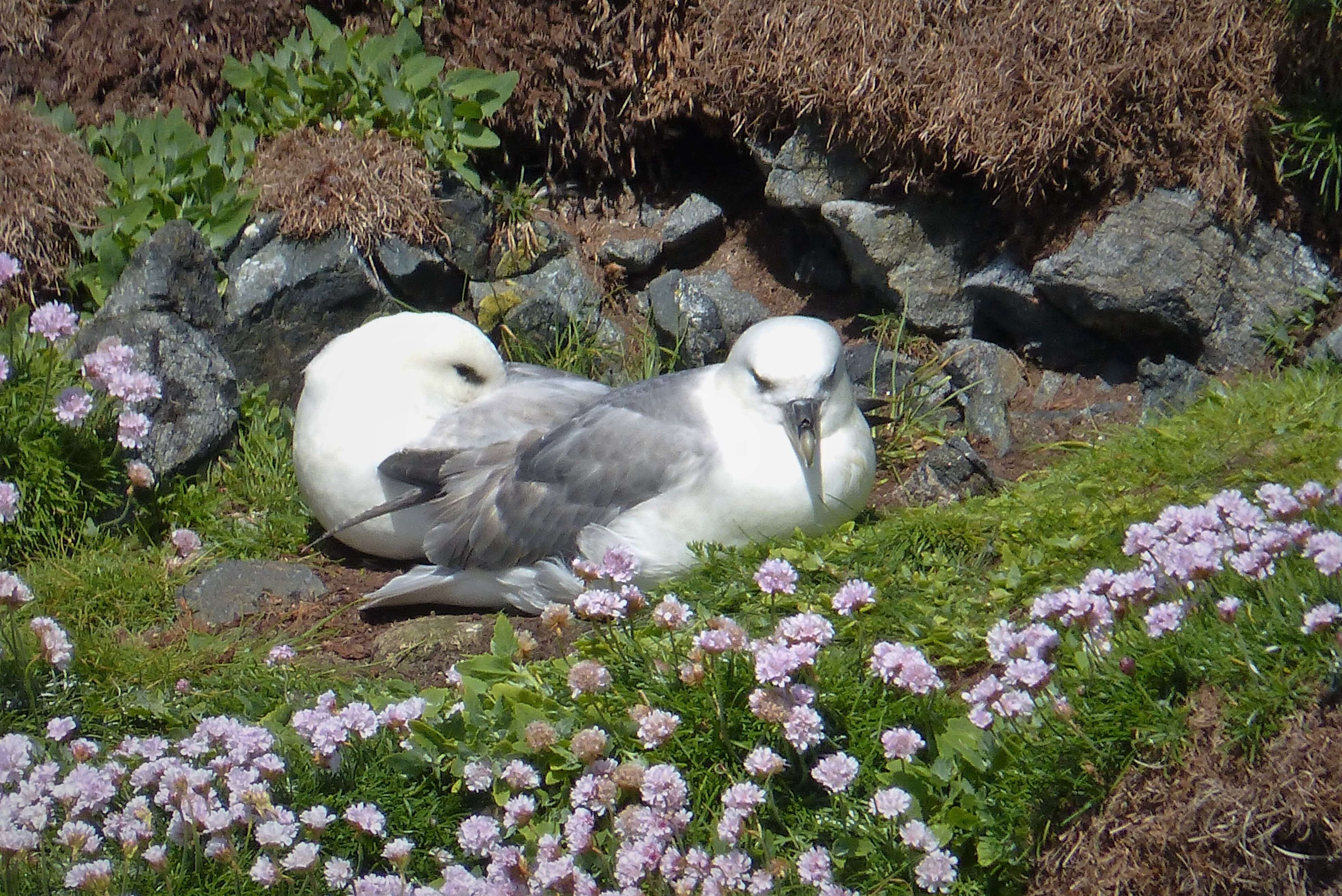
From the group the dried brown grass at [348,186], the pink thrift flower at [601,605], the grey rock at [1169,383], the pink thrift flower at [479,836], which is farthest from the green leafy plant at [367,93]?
the pink thrift flower at [479,836]

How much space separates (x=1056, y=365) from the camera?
564 centimetres

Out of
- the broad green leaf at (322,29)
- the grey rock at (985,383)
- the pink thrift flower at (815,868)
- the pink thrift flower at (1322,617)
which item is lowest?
the grey rock at (985,383)

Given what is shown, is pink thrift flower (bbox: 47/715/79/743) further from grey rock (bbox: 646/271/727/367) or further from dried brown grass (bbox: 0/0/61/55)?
dried brown grass (bbox: 0/0/61/55)

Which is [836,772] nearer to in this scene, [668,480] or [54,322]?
[668,480]

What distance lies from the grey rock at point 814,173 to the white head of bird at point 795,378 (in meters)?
1.93

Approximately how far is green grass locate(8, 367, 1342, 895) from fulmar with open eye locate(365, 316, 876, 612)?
5.8 inches

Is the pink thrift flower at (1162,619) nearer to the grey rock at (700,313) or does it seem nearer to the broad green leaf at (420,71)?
the grey rock at (700,313)

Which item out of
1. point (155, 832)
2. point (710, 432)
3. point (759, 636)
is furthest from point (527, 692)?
point (710, 432)

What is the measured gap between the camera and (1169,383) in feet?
17.5

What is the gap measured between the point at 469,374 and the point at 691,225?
6.14 ft

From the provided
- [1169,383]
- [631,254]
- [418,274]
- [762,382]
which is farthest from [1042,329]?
[418,274]

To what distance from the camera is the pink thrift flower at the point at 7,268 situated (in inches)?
163

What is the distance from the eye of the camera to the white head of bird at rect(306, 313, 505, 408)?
4.64 m

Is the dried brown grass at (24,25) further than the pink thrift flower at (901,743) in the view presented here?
Yes
